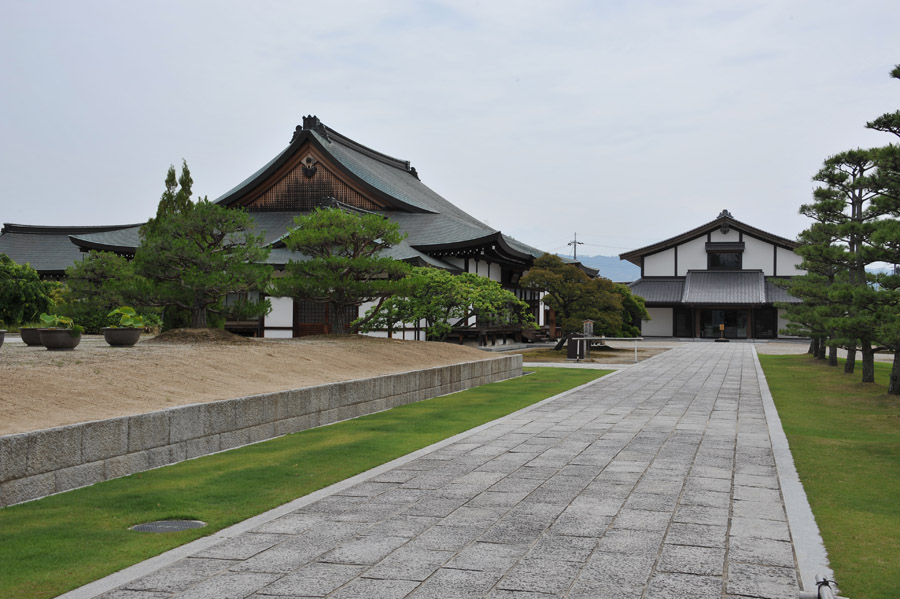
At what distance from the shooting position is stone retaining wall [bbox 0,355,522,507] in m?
5.79

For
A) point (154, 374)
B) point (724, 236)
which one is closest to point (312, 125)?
point (154, 374)

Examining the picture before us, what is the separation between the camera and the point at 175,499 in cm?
593

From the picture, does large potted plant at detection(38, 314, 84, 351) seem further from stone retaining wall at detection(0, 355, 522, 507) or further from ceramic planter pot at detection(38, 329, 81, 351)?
Result: stone retaining wall at detection(0, 355, 522, 507)

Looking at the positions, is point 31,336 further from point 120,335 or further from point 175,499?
point 175,499

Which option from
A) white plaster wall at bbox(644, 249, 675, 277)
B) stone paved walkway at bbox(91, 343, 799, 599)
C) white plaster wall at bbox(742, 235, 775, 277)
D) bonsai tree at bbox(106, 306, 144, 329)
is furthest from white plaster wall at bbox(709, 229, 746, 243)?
bonsai tree at bbox(106, 306, 144, 329)

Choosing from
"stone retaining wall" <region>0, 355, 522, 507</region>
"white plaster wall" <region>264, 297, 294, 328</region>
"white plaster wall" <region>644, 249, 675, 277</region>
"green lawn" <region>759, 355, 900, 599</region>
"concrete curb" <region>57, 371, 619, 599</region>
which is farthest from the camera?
"white plaster wall" <region>644, 249, 675, 277</region>

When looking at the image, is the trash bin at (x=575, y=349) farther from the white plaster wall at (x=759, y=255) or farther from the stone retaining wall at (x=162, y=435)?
the white plaster wall at (x=759, y=255)

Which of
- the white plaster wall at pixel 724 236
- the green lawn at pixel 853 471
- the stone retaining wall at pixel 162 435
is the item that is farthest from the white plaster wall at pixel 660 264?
the stone retaining wall at pixel 162 435

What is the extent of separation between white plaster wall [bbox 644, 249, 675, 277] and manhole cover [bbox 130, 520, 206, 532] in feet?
157

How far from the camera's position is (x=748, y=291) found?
45812 mm

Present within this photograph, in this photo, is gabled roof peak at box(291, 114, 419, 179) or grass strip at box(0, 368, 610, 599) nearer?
grass strip at box(0, 368, 610, 599)

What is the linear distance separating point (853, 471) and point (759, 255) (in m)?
44.2

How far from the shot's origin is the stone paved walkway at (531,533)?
4.07 metres

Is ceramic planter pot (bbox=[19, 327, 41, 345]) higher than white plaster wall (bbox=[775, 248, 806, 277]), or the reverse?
white plaster wall (bbox=[775, 248, 806, 277])
